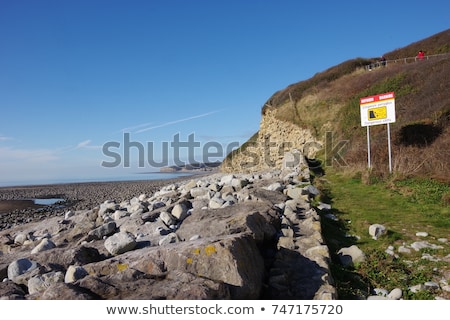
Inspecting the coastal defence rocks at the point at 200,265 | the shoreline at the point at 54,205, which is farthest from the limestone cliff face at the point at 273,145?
the coastal defence rocks at the point at 200,265

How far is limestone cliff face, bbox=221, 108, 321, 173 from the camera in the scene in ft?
98.6

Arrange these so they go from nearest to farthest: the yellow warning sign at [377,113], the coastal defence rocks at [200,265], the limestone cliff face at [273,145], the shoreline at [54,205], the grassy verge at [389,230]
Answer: the coastal defence rocks at [200,265]
the grassy verge at [389,230]
the yellow warning sign at [377,113]
the shoreline at [54,205]
the limestone cliff face at [273,145]

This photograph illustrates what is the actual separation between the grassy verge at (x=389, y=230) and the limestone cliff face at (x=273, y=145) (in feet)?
50.4

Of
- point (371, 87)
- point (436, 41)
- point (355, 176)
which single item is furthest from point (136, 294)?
point (436, 41)

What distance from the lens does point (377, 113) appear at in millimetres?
16312

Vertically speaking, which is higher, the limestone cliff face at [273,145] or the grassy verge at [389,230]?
the limestone cliff face at [273,145]

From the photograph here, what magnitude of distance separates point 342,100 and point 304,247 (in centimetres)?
2668

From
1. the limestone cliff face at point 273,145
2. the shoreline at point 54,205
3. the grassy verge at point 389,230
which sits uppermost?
the limestone cliff face at point 273,145

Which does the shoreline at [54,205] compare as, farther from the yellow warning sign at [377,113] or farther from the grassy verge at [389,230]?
the yellow warning sign at [377,113]

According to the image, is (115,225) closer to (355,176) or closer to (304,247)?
(304,247)

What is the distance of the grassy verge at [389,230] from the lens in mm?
5143

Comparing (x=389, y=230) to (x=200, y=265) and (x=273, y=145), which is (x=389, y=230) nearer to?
(x=200, y=265)

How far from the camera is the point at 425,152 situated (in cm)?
1488

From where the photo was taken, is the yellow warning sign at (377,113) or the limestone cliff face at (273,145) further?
the limestone cliff face at (273,145)
